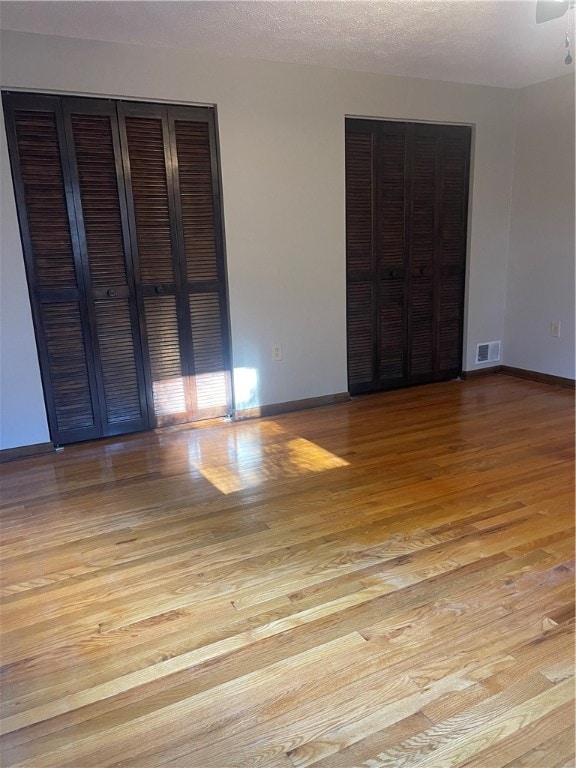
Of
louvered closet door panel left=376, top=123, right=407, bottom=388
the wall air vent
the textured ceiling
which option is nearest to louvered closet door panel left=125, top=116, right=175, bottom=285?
the textured ceiling

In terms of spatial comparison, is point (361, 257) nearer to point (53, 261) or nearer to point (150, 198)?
point (150, 198)

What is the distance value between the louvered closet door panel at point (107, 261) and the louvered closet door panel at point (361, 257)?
158 cm

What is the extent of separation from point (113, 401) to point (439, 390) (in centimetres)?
251

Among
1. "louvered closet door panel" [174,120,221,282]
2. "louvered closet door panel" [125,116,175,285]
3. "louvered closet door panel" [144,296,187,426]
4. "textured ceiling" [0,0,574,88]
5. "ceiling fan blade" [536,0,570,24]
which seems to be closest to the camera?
"ceiling fan blade" [536,0,570,24]

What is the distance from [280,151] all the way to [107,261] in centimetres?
133

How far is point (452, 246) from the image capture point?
13.7 feet

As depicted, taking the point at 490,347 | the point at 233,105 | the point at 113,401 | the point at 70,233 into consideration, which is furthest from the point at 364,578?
the point at 490,347

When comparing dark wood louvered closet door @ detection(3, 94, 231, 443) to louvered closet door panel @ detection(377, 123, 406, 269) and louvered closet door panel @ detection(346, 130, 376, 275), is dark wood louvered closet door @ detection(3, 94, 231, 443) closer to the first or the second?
louvered closet door panel @ detection(346, 130, 376, 275)

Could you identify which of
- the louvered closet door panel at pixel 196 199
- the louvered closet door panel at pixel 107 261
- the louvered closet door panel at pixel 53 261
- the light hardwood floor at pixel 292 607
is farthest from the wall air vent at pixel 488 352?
the louvered closet door panel at pixel 53 261

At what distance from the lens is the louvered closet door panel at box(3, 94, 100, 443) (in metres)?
2.78

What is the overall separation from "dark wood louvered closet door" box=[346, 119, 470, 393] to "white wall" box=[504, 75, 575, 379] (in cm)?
49

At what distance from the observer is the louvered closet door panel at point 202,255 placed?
3141 millimetres

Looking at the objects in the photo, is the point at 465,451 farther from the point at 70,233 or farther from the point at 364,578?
the point at 70,233

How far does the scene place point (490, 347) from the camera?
4.52 m
